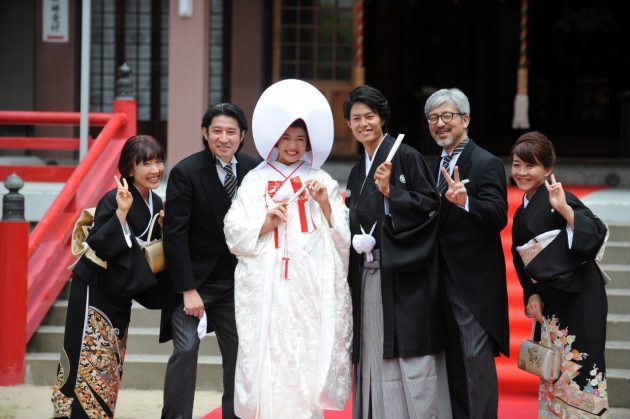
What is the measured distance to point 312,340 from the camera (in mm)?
5340

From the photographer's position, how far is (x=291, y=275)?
5363 millimetres

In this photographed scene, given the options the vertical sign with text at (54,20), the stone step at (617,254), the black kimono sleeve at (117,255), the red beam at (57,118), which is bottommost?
the stone step at (617,254)

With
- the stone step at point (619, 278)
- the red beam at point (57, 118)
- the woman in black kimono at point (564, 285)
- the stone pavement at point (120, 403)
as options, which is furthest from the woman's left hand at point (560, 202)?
the red beam at point (57, 118)

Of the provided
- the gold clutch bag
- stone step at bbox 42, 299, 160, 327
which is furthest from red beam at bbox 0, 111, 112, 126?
the gold clutch bag

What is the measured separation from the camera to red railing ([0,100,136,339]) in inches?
314

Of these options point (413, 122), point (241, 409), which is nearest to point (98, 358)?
point (241, 409)

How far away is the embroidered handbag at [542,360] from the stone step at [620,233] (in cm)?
344

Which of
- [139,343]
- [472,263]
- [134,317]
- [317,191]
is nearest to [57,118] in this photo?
[134,317]

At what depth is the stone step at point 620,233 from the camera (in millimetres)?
8656

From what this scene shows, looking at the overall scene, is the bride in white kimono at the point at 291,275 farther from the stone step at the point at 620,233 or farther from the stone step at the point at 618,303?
the stone step at the point at 620,233

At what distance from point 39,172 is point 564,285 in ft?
20.4

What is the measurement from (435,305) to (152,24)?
8.15m

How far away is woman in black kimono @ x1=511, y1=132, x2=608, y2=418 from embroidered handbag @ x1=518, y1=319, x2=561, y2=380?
1.4 inches

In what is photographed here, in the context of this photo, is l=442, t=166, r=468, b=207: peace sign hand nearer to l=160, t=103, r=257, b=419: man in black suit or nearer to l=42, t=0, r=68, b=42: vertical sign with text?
l=160, t=103, r=257, b=419: man in black suit
